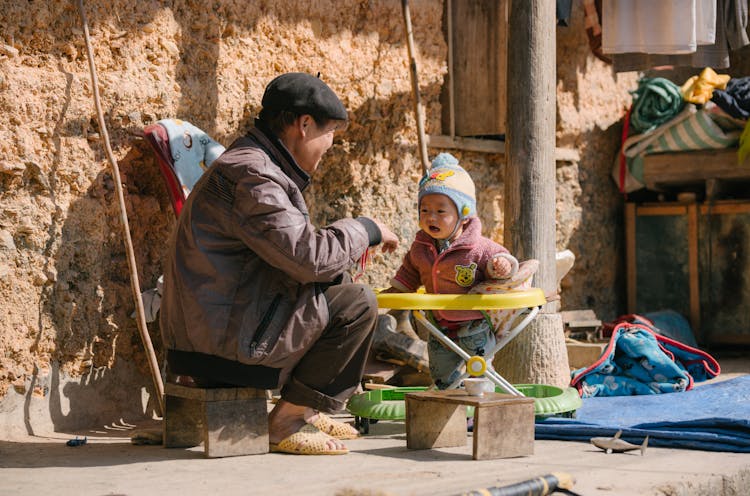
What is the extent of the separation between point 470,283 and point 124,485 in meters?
1.88

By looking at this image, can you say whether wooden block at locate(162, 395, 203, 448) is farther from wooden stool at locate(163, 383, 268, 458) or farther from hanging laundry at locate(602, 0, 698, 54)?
hanging laundry at locate(602, 0, 698, 54)

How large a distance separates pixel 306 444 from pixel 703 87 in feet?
17.8

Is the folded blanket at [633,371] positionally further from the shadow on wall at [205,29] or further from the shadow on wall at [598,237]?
the shadow on wall at [205,29]

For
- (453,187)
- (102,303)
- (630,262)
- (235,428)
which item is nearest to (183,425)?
(235,428)

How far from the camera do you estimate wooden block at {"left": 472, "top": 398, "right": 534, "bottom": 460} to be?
11.6ft

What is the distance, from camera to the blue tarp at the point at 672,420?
390 centimetres

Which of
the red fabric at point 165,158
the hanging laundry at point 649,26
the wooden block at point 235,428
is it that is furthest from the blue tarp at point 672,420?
the hanging laundry at point 649,26

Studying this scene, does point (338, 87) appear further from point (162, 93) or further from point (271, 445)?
point (271, 445)

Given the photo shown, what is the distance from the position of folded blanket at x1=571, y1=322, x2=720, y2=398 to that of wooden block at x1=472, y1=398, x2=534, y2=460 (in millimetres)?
1754

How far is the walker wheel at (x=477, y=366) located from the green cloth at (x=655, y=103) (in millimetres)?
4629

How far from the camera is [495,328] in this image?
4.51m

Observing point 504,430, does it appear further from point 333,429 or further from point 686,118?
point 686,118

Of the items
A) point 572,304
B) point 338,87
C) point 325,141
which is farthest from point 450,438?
point 572,304

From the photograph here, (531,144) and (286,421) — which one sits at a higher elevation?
(531,144)
